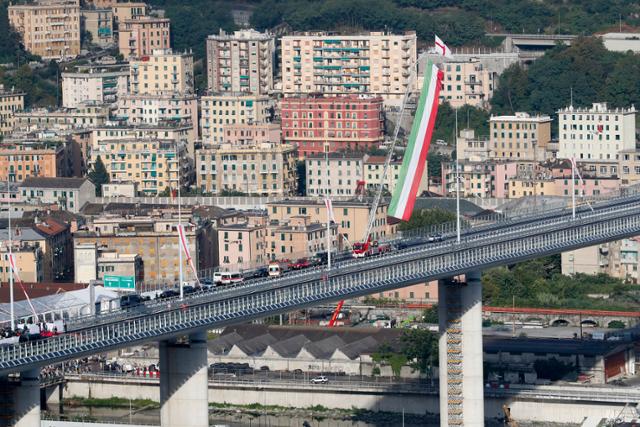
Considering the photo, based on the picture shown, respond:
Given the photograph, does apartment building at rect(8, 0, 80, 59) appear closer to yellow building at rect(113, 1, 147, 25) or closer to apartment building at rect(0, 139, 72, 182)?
yellow building at rect(113, 1, 147, 25)

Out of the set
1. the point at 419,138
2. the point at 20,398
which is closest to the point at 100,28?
the point at 419,138

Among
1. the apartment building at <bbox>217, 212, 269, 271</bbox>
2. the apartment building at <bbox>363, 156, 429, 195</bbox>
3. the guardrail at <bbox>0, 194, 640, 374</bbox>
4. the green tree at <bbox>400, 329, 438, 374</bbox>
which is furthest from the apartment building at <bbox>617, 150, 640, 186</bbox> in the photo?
the green tree at <bbox>400, 329, 438, 374</bbox>

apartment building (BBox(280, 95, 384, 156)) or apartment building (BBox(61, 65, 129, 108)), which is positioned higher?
apartment building (BBox(61, 65, 129, 108))

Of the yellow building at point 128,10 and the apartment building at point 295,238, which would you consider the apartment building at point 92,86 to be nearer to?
the yellow building at point 128,10

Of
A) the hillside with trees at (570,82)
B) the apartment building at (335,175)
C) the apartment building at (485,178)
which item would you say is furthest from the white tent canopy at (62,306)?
the hillside with trees at (570,82)

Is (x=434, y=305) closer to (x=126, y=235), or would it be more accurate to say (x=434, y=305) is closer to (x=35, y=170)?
(x=126, y=235)

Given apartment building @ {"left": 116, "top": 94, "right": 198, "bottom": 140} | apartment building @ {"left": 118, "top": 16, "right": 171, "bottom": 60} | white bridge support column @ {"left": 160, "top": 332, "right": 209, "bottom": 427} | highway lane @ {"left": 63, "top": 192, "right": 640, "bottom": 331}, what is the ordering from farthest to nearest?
apartment building @ {"left": 118, "top": 16, "right": 171, "bottom": 60} < apartment building @ {"left": 116, "top": 94, "right": 198, "bottom": 140} < white bridge support column @ {"left": 160, "top": 332, "right": 209, "bottom": 427} < highway lane @ {"left": 63, "top": 192, "right": 640, "bottom": 331}
